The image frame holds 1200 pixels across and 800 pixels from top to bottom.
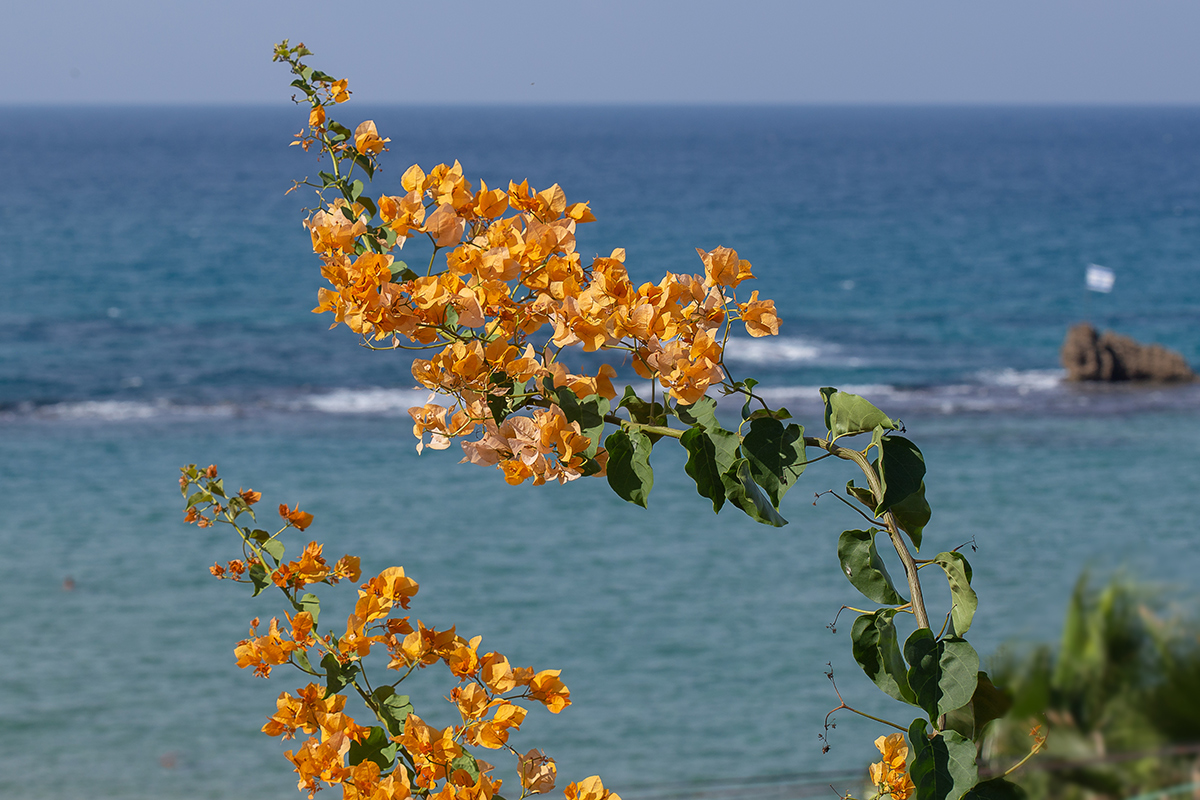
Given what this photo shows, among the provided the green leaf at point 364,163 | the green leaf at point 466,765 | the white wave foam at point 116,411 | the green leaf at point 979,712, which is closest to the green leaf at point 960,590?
the green leaf at point 979,712

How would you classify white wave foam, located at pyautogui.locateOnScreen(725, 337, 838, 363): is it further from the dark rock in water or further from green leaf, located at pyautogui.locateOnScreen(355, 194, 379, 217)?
green leaf, located at pyautogui.locateOnScreen(355, 194, 379, 217)

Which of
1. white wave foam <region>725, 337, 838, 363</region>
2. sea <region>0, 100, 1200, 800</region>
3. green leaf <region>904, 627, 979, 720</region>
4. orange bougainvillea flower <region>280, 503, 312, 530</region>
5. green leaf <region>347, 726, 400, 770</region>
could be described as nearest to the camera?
green leaf <region>904, 627, 979, 720</region>

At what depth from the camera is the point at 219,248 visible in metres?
41.6

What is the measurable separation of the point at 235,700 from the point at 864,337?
20.8 m

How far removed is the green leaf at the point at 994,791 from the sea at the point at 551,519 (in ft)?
0.47

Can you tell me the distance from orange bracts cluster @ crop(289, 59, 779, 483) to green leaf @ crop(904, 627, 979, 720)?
28cm

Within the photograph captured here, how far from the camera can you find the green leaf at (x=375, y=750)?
42.0 inches

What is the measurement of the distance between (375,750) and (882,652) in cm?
52

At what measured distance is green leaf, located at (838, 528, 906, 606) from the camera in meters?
0.94

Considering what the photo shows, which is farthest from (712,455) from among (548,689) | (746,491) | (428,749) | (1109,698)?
(1109,698)

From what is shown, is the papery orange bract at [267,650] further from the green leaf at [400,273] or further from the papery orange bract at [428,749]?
the green leaf at [400,273]

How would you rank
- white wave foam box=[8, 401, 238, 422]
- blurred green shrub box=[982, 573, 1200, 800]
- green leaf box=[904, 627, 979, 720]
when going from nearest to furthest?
green leaf box=[904, 627, 979, 720], blurred green shrub box=[982, 573, 1200, 800], white wave foam box=[8, 401, 238, 422]

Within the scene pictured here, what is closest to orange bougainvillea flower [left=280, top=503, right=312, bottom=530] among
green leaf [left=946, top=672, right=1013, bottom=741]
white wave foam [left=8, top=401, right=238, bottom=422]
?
green leaf [left=946, top=672, right=1013, bottom=741]

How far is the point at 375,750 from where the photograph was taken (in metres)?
1.08
